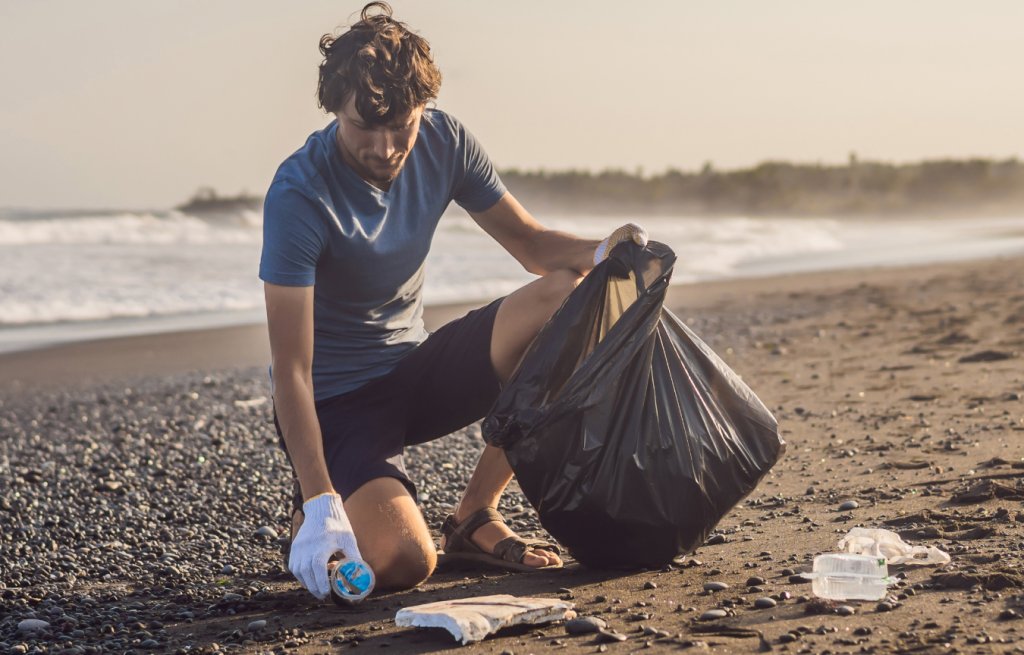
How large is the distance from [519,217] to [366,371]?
611 millimetres

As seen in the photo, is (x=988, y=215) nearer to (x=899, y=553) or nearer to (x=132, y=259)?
(x=132, y=259)

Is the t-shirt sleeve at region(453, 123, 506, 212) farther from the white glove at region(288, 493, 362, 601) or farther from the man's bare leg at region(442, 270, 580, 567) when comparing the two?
the white glove at region(288, 493, 362, 601)

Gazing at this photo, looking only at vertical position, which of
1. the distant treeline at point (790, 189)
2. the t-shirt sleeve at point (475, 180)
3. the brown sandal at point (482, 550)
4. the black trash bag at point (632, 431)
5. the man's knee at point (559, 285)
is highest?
the distant treeline at point (790, 189)

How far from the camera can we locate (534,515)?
3613 mm

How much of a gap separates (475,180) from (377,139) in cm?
52

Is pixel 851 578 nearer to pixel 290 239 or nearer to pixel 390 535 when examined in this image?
pixel 390 535

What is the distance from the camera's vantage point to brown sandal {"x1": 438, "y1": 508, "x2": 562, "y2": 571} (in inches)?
119

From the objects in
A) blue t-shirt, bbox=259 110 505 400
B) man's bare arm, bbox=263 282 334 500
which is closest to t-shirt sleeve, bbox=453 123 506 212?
blue t-shirt, bbox=259 110 505 400

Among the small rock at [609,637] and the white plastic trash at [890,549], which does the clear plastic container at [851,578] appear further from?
the small rock at [609,637]

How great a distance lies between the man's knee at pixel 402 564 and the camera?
2.85 m

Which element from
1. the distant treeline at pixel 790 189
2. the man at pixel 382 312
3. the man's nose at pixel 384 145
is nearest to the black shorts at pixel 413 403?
the man at pixel 382 312

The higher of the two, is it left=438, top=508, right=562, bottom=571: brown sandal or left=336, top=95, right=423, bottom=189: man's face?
left=336, top=95, right=423, bottom=189: man's face

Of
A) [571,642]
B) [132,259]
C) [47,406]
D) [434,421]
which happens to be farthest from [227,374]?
[132,259]

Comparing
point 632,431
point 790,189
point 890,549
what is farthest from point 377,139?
point 790,189
